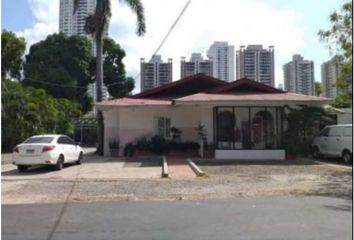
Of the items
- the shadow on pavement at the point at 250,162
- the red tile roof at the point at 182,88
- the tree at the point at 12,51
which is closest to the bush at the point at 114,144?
the red tile roof at the point at 182,88

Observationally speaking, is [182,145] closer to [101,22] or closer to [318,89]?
[101,22]

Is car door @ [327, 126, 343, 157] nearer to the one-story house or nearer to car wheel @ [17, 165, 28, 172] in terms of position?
the one-story house

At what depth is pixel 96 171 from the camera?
20.7 metres

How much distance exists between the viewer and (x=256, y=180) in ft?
54.9

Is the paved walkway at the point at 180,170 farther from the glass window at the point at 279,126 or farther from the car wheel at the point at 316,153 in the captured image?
the car wheel at the point at 316,153

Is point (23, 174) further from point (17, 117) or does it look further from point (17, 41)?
point (17, 41)

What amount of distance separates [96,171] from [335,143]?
11.3m

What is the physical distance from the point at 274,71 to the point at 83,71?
62.1ft

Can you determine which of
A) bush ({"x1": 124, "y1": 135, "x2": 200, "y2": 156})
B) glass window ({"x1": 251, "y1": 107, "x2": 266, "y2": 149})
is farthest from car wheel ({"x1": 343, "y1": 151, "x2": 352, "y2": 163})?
bush ({"x1": 124, "y1": 135, "x2": 200, "y2": 156})

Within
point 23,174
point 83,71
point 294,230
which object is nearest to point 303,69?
point 83,71

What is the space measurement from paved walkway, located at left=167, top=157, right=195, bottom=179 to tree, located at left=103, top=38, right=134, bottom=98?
31392 mm

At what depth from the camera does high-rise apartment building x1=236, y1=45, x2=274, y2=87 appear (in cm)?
4602

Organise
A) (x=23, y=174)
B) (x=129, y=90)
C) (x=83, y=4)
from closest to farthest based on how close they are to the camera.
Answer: (x=23, y=174) < (x=83, y=4) < (x=129, y=90)

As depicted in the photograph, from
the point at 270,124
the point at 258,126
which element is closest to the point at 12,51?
the point at 258,126
